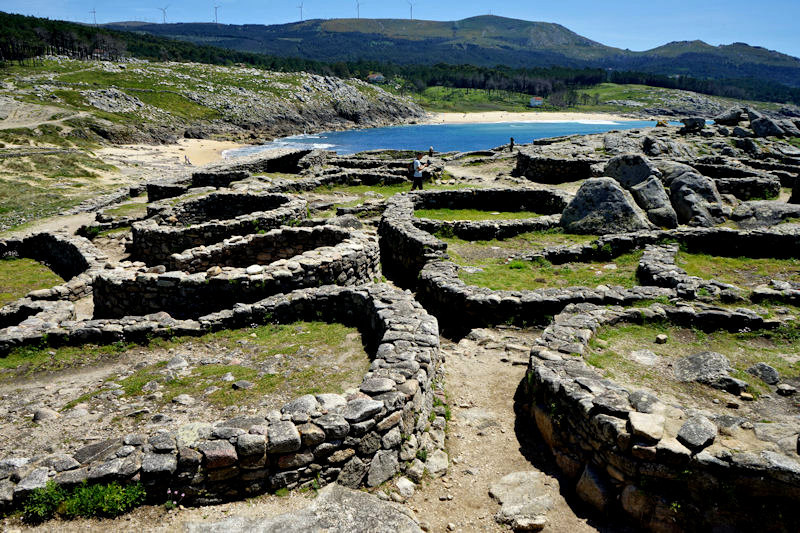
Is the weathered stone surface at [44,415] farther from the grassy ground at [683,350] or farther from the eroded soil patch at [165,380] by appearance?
the grassy ground at [683,350]

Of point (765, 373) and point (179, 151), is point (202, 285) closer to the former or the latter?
point (765, 373)

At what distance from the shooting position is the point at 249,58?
632 feet

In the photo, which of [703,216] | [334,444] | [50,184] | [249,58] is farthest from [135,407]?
[249,58]

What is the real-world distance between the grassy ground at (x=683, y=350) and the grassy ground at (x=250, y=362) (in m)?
4.30

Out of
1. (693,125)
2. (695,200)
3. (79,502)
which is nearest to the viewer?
(79,502)

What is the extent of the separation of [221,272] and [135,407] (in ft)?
15.8

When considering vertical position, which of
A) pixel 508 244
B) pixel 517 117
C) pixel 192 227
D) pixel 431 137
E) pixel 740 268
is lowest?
pixel 740 268

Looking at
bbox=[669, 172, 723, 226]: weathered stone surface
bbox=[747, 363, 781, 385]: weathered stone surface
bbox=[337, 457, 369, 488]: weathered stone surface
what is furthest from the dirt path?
bbox=[669, 172, 723, 226]: weathered stone surface

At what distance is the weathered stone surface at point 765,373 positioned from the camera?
7.44m

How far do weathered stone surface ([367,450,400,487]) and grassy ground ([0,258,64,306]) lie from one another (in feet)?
44.5

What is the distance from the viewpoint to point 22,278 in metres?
16.7

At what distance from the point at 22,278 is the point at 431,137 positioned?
103 m

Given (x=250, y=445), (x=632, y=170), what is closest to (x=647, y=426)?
(x=250, y=445)

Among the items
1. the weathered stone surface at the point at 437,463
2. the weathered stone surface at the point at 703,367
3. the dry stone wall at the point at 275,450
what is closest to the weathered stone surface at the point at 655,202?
the weathered stone surface at the point at 703,367
